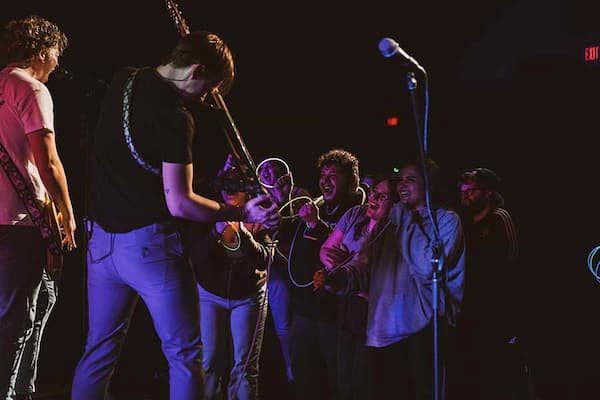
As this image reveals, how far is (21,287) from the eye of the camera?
10.4 feet

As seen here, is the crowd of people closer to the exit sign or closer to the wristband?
the wristband

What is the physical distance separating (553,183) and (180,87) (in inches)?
259

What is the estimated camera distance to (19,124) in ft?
10.8

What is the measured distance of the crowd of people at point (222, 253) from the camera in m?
2.71

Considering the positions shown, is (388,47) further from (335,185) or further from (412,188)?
(335,185)

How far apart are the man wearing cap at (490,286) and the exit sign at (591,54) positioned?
3570 millimetres

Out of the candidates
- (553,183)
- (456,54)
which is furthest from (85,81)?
(553,183)

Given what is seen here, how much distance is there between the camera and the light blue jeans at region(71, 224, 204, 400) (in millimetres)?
2674

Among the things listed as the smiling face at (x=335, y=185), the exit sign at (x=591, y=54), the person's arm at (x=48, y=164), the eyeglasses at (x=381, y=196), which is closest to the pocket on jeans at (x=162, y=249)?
the person's arm at (x=48, y=164)

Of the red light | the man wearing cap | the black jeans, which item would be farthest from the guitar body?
the red light

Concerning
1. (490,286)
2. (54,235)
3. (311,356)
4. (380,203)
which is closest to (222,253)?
(311,356)

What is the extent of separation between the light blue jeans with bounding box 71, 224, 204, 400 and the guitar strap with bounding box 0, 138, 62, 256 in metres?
0.60

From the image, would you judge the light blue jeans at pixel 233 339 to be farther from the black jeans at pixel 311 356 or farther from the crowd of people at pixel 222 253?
the black jeans at pixel 311 356

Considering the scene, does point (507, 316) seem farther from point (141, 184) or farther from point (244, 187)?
point (141, 184)
